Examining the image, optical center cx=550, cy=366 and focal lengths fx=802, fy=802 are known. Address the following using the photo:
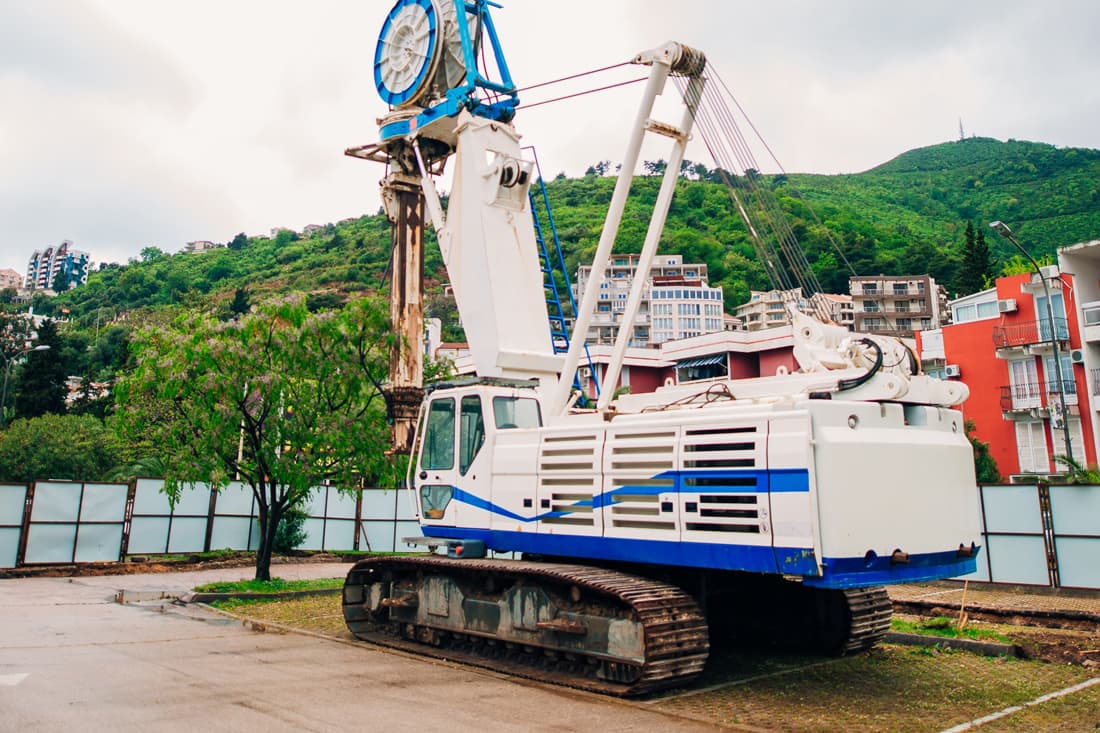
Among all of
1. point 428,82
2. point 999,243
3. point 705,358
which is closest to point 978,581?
point 428,82

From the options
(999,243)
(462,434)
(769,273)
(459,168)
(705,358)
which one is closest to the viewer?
(769,273)

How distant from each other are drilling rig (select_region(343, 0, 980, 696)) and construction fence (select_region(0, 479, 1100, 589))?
8027mm

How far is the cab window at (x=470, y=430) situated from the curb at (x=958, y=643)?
6.26 m

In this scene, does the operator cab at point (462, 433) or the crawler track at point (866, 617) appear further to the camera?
the operator cab at point (462, 433)

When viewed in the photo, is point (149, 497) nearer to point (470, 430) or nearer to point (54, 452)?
point (470, 430)

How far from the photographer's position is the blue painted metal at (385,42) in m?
16.4

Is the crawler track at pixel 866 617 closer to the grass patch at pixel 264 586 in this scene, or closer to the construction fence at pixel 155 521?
the grass patch at pixel 264 586

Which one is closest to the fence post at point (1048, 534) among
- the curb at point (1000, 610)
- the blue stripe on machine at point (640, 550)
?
the curb at point (1000, 610)

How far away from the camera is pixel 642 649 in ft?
25.3

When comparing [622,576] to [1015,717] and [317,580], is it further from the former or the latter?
[317,580]

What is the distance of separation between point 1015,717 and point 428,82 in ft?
47.6

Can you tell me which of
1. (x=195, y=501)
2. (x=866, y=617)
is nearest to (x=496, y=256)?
(x=866, y=617)

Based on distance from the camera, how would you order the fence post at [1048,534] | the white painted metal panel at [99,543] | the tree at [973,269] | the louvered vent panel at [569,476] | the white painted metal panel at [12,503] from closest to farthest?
the louvered vent panel at [569,476] < the fence post at [1048,534] < the white painted metal panel at [12,503] < the white painted metal panel at [99,543] < the tree at [973,269]

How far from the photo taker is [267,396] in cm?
1515
